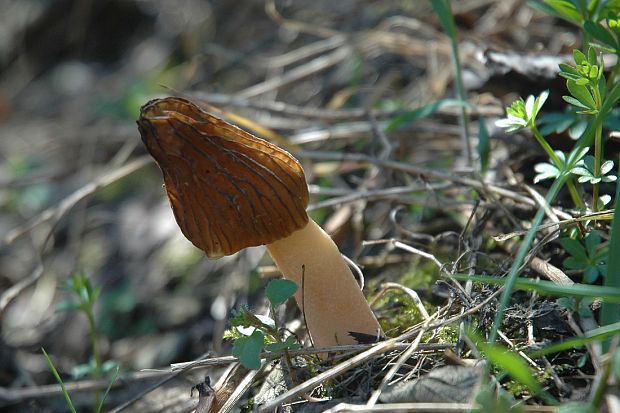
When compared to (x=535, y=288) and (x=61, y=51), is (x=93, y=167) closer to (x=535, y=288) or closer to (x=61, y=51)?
(x=61, y=51)

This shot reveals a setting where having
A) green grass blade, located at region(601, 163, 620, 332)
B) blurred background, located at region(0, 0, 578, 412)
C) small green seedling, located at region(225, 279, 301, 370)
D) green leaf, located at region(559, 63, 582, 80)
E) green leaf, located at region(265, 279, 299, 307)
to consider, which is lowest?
blurred background, located at region(0, 0, 578, 412)

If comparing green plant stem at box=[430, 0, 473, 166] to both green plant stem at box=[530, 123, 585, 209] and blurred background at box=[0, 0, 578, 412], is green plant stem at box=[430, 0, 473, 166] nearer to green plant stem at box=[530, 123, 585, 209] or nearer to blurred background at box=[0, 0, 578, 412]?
blurred background at box=[0, 0, 578, 412]

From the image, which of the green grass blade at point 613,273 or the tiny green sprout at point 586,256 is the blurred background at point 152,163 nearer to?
the tiny green sprout at point 586,256

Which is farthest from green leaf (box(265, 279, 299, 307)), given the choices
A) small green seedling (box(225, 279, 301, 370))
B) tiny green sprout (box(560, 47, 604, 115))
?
tiny green sprout (box(560, 47, 604, 115))

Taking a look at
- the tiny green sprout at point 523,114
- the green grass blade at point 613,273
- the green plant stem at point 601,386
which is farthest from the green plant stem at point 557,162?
the green plant stem at point 601,386

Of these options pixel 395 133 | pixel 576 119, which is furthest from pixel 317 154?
pixel 576 119

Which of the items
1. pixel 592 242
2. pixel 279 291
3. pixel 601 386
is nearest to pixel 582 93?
pixel 592 242

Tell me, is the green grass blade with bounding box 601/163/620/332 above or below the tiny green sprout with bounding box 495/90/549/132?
below
